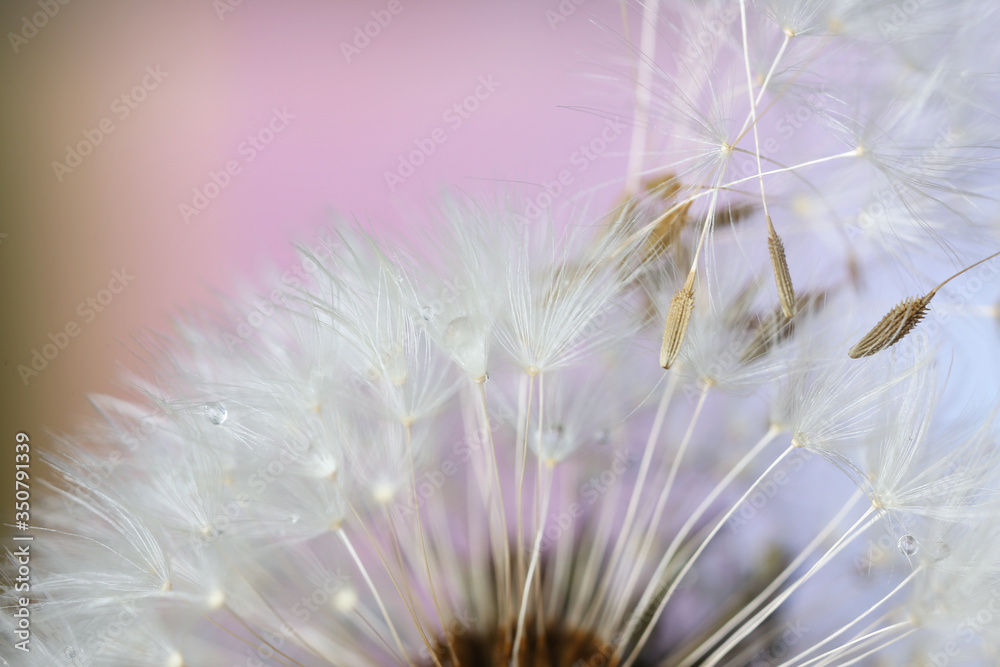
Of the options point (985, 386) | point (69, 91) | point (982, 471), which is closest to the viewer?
point (982, 471)

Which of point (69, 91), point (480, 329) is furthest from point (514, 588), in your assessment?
point (69, 91)

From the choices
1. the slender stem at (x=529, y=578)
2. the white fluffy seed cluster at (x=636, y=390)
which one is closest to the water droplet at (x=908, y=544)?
the white fluffy seed cluster at (x=636, y=390)

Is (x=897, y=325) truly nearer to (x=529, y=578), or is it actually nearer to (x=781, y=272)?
(x=781, y=272)

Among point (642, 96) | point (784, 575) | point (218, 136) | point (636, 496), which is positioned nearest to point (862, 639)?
point (784, 575)

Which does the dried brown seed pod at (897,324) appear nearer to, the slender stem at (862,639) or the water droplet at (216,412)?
the slender stem at (862,639)

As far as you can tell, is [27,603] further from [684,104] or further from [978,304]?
[978,304]

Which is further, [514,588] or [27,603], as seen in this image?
[514,588]
